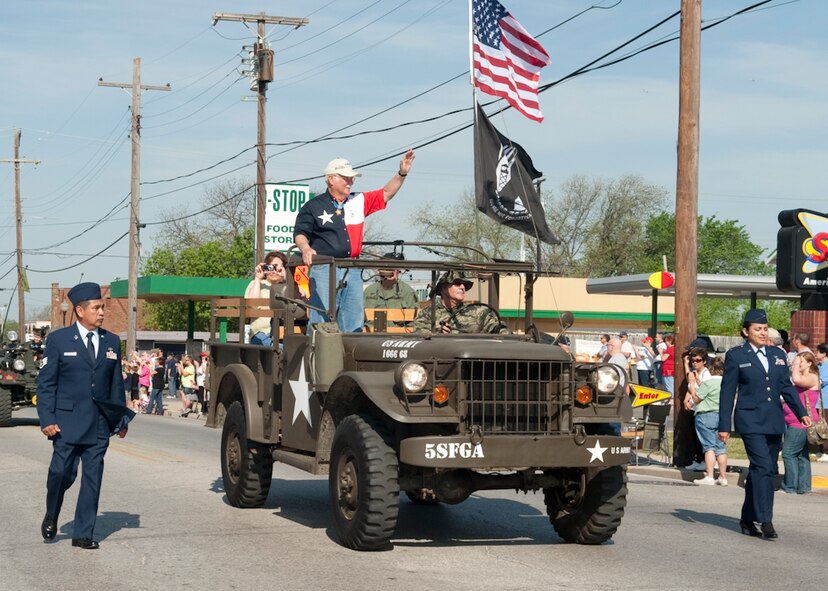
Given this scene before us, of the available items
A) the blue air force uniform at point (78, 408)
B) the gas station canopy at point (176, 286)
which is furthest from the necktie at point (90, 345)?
the gas station canopy at point (176, 286)

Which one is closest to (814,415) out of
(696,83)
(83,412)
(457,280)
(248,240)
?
(696,83)

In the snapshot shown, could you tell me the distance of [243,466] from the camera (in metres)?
11.8

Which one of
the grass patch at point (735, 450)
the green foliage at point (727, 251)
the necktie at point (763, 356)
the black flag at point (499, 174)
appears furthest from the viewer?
the green foliage at point (727, 251)

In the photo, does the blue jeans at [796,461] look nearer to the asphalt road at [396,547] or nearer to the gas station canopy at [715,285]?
the asphalt road at [396,547]

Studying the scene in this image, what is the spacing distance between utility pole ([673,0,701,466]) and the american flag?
2.47 m

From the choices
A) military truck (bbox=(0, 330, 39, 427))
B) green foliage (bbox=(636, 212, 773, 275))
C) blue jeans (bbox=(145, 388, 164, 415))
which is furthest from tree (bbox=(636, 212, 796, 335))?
military truck (bbox=(0, 330, 39, 427))

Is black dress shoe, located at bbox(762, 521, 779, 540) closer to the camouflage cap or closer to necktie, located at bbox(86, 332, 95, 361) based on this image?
the camouflage cap

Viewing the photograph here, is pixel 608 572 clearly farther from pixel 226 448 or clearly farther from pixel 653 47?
pixel 653 47

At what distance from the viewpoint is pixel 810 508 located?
13617 mm

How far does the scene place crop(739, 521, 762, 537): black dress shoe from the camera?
36.0 feet

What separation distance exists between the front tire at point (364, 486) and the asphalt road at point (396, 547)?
173 mm

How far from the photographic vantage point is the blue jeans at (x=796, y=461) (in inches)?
591

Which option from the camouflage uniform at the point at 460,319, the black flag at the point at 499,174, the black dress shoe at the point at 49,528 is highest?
the black flag at the point at 499,174

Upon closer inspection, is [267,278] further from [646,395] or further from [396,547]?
[646,395]
